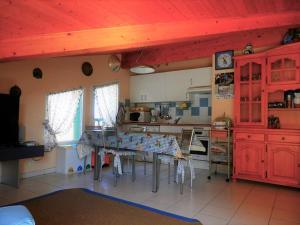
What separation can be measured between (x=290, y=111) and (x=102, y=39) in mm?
3276

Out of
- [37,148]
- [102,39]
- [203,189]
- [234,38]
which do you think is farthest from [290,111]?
[37,148]

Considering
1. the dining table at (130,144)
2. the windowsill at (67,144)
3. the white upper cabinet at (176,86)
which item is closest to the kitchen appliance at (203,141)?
the white upper cabinet at (176,86)

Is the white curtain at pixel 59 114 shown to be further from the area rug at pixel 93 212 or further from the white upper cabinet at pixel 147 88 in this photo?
the white upper cabinet at pixel 147 88

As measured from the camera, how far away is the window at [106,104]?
514 centimetres

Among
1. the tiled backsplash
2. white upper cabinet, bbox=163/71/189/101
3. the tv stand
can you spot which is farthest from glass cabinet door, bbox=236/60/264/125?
the tv stand

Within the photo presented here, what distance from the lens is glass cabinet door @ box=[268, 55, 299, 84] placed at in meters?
3.55

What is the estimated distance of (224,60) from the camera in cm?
450

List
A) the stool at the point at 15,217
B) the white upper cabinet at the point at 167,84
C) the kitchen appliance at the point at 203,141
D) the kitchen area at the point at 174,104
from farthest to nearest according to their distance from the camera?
the white upper cabinet at the point at 167,84 < the kitchen area at the point at 174,104 < the kitchen appliance at the point at 203,141 < the stool at the point at 15,217

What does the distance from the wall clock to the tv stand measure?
11.4 ft

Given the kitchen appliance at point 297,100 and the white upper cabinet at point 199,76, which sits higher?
the white upper cabinet at point 199,76

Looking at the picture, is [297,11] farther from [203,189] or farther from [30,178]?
[30,178]

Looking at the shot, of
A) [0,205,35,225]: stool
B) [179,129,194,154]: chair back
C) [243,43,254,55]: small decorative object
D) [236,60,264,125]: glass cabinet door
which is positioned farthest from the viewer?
[243,43,254,55]: small decorative object

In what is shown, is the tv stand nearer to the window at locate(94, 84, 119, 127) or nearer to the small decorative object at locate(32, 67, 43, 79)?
the small decorative object at locate(32, 67, 43, 79)

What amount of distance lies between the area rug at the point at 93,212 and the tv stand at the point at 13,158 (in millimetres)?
718
